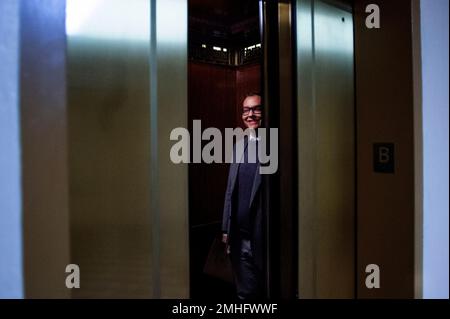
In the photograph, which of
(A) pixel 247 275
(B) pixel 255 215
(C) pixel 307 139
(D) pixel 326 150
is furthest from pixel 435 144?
(A) pixel 247 275

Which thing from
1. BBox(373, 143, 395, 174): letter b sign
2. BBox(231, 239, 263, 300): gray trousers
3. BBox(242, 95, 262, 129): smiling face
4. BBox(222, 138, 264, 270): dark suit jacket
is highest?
BBox(242, 95, 262, 129): smiling face

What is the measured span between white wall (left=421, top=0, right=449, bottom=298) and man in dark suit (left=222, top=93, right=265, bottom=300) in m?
1.05

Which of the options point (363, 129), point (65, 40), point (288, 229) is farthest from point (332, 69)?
point (65, 40)

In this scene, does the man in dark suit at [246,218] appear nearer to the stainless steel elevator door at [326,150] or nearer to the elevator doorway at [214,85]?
the stainless steel elevator door at [326,150]

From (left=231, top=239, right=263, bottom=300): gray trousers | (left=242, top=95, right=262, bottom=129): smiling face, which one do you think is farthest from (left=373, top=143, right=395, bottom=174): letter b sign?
(left=231, top=239, right=263, bottom=300): gray trousers

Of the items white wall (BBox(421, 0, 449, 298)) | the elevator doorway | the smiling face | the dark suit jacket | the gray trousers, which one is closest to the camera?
white wall (BBox(421, 0, 449, 298))

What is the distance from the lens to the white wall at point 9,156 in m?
0.98

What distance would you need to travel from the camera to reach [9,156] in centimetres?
99

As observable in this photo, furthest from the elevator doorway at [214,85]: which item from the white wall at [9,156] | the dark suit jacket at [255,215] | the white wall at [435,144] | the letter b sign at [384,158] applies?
the white wall at [9,156]

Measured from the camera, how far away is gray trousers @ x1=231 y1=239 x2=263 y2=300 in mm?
2520

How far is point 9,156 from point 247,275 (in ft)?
6.43

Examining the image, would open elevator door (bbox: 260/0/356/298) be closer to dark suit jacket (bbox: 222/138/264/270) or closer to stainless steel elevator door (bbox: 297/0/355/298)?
stainless steel elevator door (bbox: 297/0/355/298)

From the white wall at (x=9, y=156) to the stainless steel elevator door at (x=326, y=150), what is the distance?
4.35 ft

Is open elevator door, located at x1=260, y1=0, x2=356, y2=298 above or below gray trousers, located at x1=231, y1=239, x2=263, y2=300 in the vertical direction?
above
